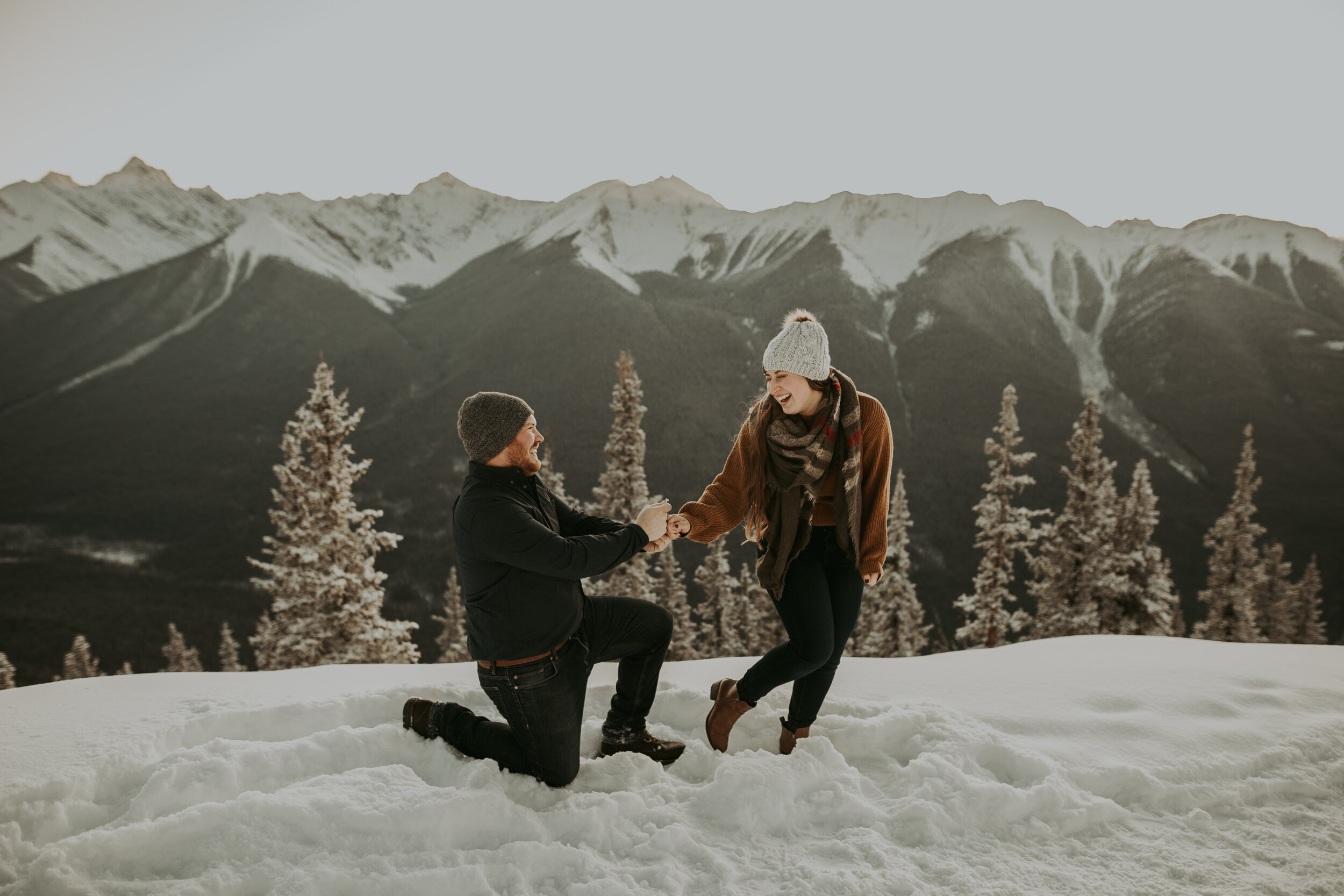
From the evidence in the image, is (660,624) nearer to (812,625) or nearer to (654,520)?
(654,520)

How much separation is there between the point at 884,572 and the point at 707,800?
739 centimetres

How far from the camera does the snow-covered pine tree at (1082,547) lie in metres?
23.5

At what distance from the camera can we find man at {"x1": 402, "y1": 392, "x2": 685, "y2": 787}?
11.5ft

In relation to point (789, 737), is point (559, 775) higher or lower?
lower

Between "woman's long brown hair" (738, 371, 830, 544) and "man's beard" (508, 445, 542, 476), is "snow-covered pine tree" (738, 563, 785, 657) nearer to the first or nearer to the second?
"woman's long brown hair" (738, 371, 830, 544)

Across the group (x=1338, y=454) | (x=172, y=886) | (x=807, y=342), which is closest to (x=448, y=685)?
(x=172, y=886)

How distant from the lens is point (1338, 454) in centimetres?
14000

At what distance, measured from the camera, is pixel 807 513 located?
4.27 metres

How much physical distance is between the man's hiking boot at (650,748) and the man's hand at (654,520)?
1.26m

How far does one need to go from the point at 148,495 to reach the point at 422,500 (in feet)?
214

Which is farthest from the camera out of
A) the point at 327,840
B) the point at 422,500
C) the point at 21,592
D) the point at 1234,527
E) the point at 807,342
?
the point at 422,500

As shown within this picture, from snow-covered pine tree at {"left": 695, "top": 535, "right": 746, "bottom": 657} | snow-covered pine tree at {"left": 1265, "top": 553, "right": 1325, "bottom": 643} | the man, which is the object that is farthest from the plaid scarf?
snow-covered pine tree at {"left": 1265, "top": 553, "right": 1325, "bottom": 643}

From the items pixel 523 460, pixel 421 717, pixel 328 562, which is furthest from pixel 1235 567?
pixel 421 717

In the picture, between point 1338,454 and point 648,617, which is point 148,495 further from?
point 1338,454
